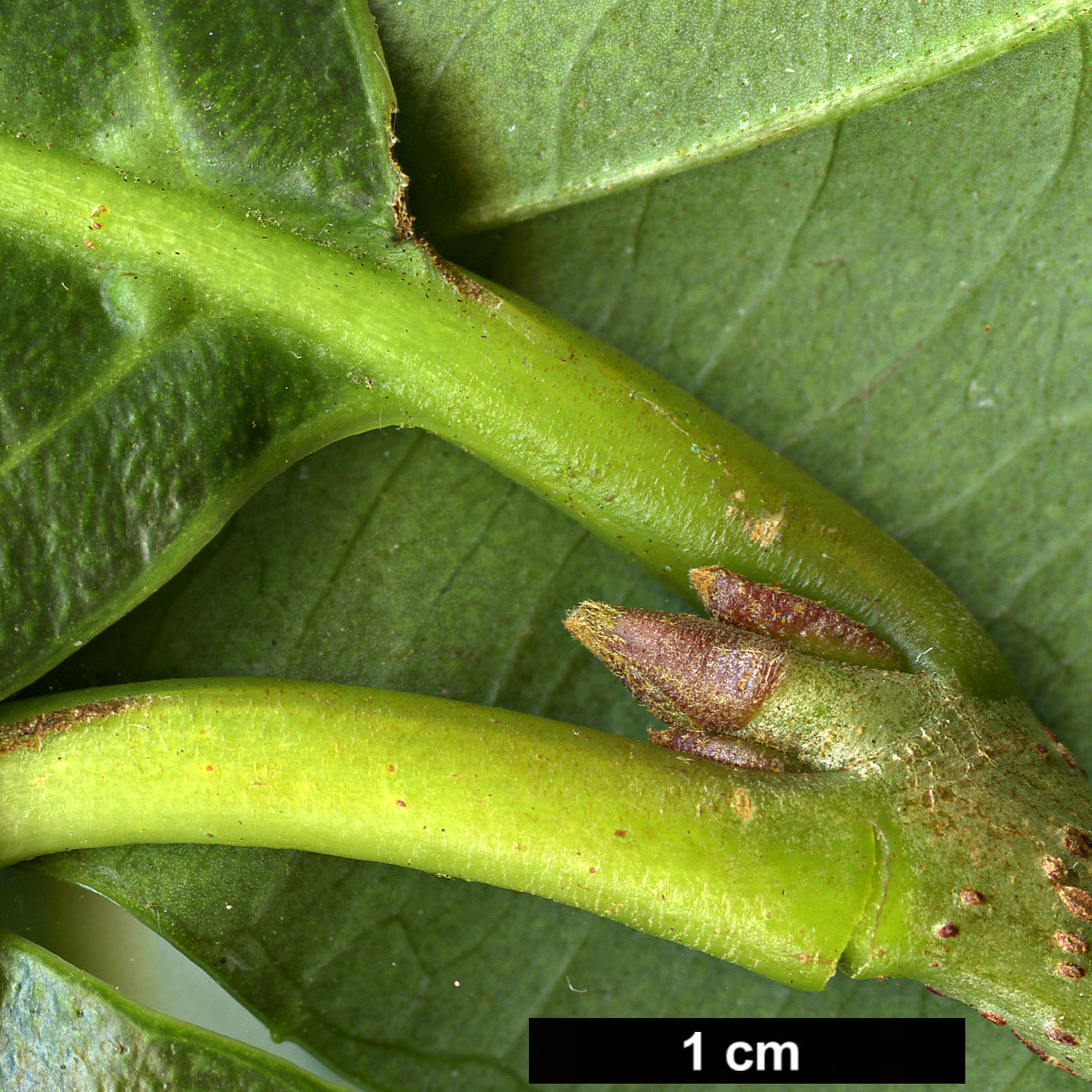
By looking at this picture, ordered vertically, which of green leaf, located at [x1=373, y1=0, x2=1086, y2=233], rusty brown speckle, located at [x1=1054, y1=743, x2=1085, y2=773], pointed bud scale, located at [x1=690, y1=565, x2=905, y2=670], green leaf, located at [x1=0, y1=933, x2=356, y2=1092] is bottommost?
green leaf, located at [x1=0, y1=933, x2=356, y2=1092]

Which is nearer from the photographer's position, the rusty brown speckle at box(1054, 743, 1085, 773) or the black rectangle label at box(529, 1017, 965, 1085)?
the rusty brown speckle at box(1054, 743, 1085, 773)

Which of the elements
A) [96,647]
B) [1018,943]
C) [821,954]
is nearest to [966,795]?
[1018,943]

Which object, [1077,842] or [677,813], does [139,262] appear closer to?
[677,813]

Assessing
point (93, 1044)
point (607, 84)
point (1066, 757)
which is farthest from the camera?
point (607, 84)

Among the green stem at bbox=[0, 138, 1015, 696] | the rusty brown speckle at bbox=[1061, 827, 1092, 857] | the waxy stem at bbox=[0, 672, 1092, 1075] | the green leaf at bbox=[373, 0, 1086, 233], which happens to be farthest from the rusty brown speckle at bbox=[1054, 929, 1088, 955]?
the green leaf at bbox=[373, 0, 1086, 233]

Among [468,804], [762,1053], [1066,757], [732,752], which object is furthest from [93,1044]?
[1066,757]

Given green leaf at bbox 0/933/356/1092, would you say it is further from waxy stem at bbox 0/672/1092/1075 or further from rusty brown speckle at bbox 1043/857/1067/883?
rusty brown speckle at bbox 1043/857/1067/883

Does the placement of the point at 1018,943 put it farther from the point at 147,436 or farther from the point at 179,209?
the point at 179,209

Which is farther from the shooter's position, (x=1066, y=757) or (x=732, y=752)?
(x=1066, y=757)
